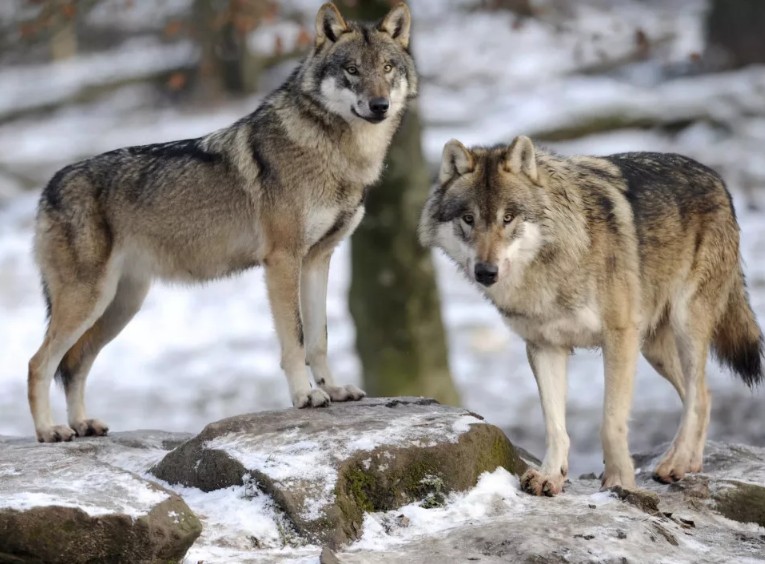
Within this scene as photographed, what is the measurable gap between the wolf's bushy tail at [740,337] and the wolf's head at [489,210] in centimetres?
155

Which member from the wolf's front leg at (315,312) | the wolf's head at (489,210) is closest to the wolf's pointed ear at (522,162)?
the wolf's head at (489,210)

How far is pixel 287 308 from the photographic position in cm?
562

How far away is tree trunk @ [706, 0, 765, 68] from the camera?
1599 centimetres

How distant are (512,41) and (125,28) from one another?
960 cm

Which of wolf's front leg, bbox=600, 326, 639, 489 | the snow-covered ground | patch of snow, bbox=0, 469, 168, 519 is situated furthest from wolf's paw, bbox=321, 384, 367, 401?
the snow-covered ground

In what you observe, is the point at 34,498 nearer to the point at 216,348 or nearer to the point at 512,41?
the point at 216,348

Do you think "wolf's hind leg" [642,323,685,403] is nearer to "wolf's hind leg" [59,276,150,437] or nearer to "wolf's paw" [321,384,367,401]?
"wolf's paw" [321,384,367,401]

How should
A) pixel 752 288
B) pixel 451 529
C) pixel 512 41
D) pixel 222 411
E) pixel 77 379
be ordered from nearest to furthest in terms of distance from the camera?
pixel 451 529 < pixel 77 379 < pixel 222 411 < pixel 752 288 < pixel 512 41

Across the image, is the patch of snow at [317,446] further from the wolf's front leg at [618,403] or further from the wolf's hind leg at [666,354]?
the wolf's hind leg at [666,354]

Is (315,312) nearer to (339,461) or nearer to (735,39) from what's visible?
(339,461)

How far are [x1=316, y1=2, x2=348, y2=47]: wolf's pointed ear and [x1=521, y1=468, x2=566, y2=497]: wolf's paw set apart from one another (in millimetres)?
2555

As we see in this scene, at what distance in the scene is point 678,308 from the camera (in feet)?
18.6

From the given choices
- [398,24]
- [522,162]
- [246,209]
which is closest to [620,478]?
[522,162]

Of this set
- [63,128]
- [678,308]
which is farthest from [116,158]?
[63,128]
